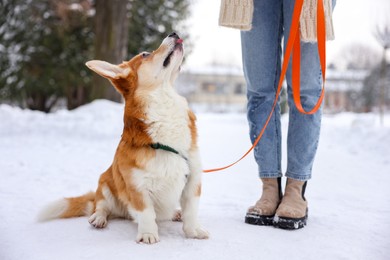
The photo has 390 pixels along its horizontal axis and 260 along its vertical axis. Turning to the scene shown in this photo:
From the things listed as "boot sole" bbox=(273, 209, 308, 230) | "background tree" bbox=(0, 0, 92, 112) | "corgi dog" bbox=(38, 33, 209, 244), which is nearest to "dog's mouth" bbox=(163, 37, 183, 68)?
"corgi dog" bbox=(38, 33, 209, 244)

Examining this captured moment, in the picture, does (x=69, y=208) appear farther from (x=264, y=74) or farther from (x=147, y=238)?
(x=264, y=74)

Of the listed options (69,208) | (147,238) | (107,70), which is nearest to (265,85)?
(107,70)

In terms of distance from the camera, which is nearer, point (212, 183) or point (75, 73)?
point (212, 183)

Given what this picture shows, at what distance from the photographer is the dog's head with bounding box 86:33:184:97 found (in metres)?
2.19

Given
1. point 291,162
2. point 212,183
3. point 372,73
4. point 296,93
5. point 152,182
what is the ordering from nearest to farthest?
point 152,182 < point 296,93 < point 291,162 < point 212,183 < point 372,73

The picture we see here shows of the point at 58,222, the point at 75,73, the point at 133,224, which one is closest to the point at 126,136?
Result: the point at 133,224

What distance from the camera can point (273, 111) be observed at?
8.03ft

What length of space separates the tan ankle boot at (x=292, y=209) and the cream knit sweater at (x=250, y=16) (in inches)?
34.3

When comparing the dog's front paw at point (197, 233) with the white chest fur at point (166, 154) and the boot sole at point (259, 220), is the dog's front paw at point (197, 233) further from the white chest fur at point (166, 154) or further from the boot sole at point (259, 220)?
the boot sole at point (259, 220)

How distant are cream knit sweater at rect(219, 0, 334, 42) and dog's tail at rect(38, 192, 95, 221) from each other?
4.57 feet

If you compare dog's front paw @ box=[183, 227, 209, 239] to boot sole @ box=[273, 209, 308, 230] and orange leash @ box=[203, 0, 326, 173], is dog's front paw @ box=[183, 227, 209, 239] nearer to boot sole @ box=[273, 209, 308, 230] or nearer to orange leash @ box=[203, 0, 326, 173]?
boot sole @ box=[273, 209, 308, 230]

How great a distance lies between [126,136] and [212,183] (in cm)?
161

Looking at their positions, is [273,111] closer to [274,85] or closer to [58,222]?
[274,85]

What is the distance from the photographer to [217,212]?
8.41 ft
